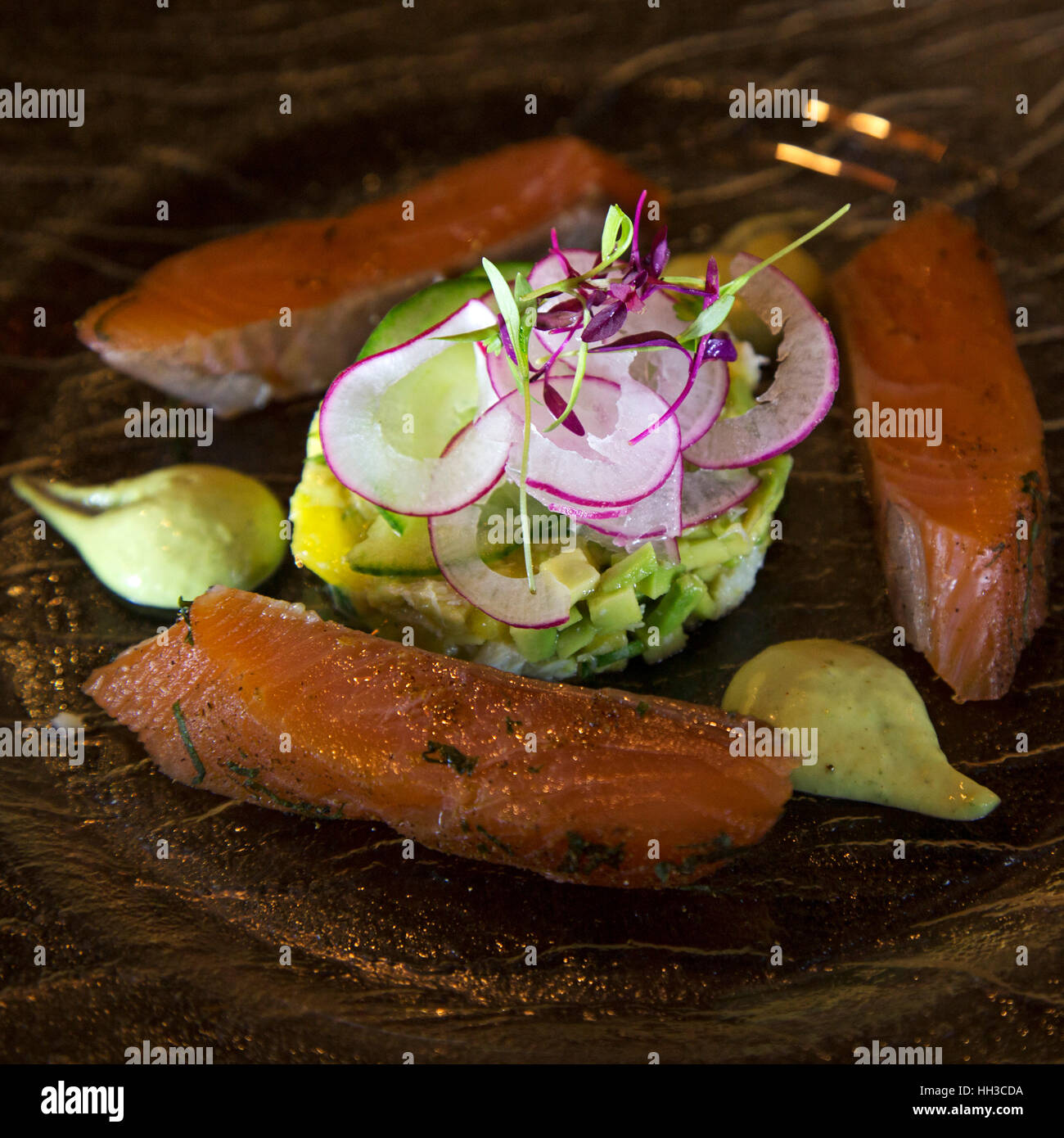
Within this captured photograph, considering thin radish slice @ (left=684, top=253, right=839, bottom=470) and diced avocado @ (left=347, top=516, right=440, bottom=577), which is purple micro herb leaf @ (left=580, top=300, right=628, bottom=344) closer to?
thin radish slice @ (left=684, top=253, right=839, bottom=470)

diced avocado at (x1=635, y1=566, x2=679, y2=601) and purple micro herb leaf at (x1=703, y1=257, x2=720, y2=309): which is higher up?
purple micro herb leaf at (x1=703, y1=257, x2=720, y2=309)

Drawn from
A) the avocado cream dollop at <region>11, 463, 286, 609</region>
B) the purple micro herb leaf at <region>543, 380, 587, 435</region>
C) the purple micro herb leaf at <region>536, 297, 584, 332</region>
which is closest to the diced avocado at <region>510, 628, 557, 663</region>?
the purple micro herb leaf at <region>543, 380, 587, 435</region>

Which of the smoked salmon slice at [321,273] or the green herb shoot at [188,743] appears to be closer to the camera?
the green herb shoot at [188,743]

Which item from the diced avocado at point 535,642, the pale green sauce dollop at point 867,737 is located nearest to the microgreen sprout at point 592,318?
the diced avocado at point 535,642

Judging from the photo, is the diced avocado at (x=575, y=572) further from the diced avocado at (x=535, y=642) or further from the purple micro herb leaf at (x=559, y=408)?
the purple micro herb leaf at (x=559, y=408)

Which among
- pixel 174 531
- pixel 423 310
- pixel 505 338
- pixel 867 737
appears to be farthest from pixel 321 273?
pixel 867 737

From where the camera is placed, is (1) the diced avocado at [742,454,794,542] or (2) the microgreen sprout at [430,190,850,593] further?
(1) the diced avocado at [742,454,794,542]
